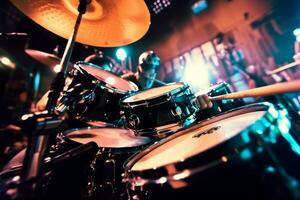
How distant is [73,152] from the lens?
89cm

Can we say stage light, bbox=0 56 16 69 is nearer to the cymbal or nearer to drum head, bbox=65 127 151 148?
the cymbal

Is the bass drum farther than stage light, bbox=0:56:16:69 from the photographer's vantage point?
No

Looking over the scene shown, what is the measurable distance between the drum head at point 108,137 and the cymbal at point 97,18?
765 millimetres

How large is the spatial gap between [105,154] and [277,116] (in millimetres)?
1125

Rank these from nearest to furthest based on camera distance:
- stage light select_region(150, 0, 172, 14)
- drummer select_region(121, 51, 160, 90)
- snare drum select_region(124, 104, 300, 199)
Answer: snare drum select_region(124, 104, 300, 199)
drummer select_region(121, 51, 160, 90)
stage light select_region(150, 0, 172, 14)

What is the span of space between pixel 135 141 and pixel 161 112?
0.33 m

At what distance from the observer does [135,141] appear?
5.29ft

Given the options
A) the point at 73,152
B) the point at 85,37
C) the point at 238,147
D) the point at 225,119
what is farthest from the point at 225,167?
the point at 85,37

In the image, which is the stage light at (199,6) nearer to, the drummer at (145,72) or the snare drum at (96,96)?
the drummer at (145,72)

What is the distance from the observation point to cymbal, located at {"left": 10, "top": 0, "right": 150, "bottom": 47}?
1521mm

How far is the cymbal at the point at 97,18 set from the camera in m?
1.52

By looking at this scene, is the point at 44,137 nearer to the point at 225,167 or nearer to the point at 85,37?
the point at 225,167

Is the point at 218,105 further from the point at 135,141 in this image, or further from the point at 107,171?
the point at 107,171

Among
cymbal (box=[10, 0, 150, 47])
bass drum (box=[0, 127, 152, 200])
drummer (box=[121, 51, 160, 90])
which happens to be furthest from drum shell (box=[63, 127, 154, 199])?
drummer (box=[121, 51, 160, 90])
